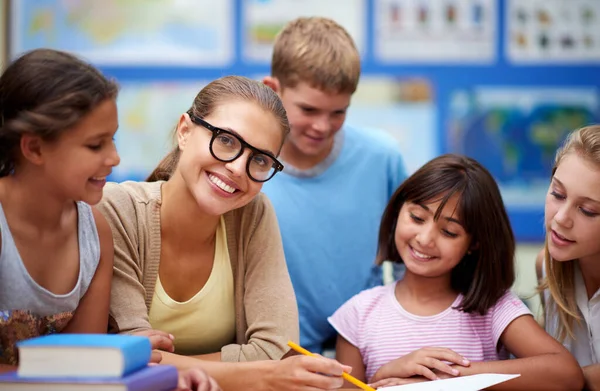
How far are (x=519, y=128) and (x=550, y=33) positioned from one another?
46 centimetres

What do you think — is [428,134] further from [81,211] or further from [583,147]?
[81,211]

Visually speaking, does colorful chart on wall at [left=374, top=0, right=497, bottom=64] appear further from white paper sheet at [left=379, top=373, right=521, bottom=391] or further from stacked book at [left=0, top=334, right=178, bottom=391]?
stacked book at [left=0, top=334, right=178, bottom=391]

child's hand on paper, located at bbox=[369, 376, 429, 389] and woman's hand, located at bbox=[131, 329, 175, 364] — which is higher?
woman's hand, located at bbox=[131, 329, 175, 364]

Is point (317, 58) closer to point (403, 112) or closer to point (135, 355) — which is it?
point (135, 355)

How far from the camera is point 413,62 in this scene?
135 inches

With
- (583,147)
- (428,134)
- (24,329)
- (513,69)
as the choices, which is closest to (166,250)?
A: (24,329)

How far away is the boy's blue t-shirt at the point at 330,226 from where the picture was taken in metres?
2.14

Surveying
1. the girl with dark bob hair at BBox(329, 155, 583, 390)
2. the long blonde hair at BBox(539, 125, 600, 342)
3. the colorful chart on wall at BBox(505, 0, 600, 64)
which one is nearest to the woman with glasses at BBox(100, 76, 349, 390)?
the girl with dark bob hair at BBox(329, 155, 583, 390)

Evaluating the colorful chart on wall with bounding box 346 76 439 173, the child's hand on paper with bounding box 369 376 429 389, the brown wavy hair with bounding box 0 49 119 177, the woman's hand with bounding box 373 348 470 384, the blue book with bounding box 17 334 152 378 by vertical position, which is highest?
the brown wavy hair with bounding box 0 49 119 177

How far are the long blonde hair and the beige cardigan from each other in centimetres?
68

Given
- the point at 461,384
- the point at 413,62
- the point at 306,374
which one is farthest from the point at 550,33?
the point at 306,374

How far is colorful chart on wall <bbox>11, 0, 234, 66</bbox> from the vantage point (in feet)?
11.4

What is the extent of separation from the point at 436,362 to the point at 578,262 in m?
0.52

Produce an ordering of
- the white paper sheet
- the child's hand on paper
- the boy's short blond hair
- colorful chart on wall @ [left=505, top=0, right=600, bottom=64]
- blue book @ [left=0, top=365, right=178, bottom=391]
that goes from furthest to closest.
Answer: colorful chart on wall @ [left=505, top=0, right=600, bottom=64] → the boy's short blond hair → the child's hand on paper → the white paper sheet → blue book @ [left=0, top=365, right=178, bottom=391]
